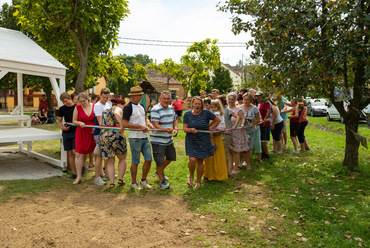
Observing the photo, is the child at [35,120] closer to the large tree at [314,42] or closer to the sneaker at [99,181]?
the sneaker at [99,181]

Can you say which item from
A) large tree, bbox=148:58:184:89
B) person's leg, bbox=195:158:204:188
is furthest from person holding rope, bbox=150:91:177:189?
large tree, bbox=148:58:184:89

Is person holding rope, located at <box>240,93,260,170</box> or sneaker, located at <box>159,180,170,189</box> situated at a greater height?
person holding rope, located at <box>240,93,260,170</box>

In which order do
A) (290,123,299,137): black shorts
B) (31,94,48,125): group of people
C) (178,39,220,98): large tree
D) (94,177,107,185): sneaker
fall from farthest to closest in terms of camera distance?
1. (178,39,220,98): large tree
2. (31,94,48,125): group of people
3. (290,123,299,137): black shorts
4. (94,177,107,185): sneaker

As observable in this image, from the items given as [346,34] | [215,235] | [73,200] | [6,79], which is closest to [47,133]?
[73,200]

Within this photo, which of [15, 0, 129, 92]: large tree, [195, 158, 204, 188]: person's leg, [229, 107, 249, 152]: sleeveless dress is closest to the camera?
[195, 158, 204, 188]: person's leg

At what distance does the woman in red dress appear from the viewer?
22.4 ft

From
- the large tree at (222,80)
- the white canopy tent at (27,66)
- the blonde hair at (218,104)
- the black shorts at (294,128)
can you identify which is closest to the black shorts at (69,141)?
the white canopy tent at (27,66)

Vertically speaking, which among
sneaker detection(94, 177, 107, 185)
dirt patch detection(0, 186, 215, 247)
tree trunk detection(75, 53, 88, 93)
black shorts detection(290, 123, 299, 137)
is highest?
tree trunk detection(75, 53, 88, 93)

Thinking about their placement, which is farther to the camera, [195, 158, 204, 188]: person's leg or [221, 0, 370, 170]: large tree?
[195, 158, 204, 188]: person's leg

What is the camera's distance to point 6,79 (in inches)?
914

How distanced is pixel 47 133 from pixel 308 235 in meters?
6.40

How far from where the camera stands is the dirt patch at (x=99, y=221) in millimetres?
4180

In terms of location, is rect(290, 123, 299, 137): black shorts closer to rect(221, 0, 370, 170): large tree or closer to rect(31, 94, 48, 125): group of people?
rect(221, 0, 370, 170): large tree

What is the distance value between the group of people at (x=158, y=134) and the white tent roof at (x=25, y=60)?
4.62 feet
